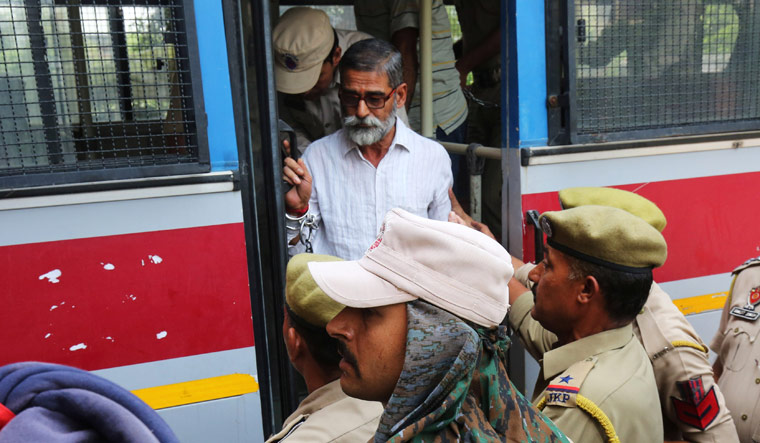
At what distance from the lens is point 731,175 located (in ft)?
9.76

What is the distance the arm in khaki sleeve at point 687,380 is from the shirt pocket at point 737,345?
1.17ft

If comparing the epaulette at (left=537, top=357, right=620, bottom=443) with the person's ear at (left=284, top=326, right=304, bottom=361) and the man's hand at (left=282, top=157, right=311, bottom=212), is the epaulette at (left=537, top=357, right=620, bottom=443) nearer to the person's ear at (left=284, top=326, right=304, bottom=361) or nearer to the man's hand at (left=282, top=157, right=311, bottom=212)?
the person's ear at (left=284, top=326, right=304, bottom=361)

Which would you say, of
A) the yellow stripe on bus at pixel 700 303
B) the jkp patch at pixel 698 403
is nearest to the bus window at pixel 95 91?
the jkp patch at pixel 698 403

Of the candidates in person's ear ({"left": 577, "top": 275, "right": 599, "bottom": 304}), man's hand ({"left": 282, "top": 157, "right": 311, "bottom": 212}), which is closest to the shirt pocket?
person's ear ({"left": 577, "top": 275, "right": 599, "bottom": 304})

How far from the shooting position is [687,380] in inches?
81.0

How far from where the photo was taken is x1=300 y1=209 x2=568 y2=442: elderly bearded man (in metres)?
1.15

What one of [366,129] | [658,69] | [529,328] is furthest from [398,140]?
[658,69]

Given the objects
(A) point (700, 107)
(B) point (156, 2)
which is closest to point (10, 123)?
(B) point (156, 2)

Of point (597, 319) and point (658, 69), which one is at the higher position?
point (658, 69)

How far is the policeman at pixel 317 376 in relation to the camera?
1556mm

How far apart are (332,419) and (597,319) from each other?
2.83ft

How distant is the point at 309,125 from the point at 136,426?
8.97 ft

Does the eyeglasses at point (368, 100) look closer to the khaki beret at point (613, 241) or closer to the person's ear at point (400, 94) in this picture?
the person's ear at point (400, 94)

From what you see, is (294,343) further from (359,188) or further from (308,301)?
(359,188)
